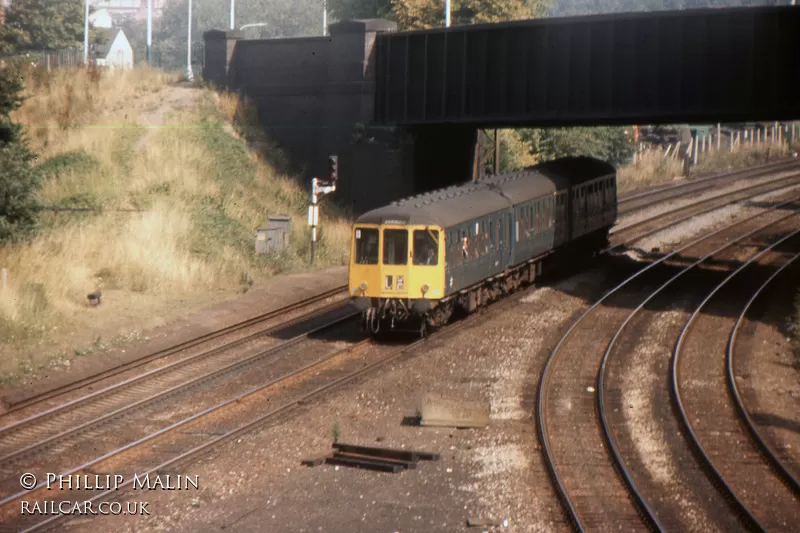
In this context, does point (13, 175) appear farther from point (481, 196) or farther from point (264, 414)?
point (264, 414)

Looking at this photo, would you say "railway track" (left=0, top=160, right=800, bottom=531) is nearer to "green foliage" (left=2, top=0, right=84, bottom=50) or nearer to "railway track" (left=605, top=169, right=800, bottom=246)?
"railway track" (left=605, top=169, right=800, bottom=246)

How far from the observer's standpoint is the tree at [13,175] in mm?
23953

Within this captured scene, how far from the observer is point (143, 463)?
13.8m

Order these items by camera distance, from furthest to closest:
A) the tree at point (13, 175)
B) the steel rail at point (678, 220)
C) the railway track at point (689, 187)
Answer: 1. the railway track at point (689, 187)
2. the steel rail at point (678, 220)
3. the tree at point (13, 175)

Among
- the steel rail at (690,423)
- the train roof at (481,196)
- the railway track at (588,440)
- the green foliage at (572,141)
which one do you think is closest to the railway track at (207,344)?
the train roof at (481,196)

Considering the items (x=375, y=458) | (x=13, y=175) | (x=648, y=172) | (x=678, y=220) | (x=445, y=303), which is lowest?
(x=375, y=458)

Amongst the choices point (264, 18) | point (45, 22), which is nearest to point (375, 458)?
point (45, 22)

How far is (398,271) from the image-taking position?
822 inches

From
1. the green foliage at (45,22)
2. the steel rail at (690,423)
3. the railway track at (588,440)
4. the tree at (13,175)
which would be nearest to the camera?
the steel rail at (690,423)

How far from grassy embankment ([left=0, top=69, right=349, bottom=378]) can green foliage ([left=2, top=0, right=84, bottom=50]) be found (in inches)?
1067

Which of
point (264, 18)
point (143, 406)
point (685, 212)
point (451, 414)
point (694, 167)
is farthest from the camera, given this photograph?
point (264, 18)

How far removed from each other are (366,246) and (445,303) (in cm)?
223

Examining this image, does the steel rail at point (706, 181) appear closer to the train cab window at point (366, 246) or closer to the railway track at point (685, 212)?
the railway track at point (685, 212)

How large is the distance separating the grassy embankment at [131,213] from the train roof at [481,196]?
623 cm
